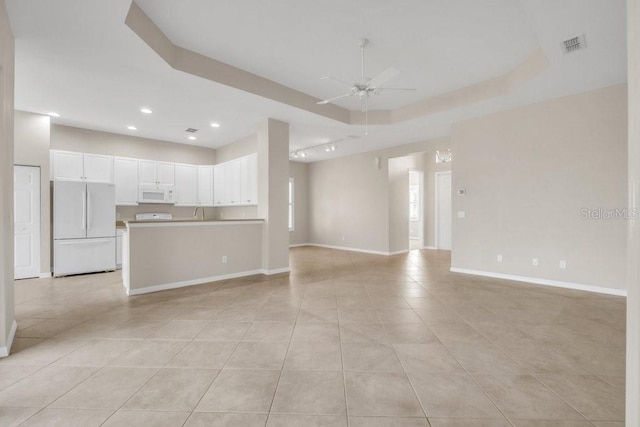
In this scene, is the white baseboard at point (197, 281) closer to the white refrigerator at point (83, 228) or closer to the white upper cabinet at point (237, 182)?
the white upper cabinet at point (237, 182)

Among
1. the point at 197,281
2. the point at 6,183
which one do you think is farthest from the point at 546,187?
the point at 6,183

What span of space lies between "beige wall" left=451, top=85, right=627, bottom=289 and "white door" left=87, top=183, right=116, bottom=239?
6558 millimetres

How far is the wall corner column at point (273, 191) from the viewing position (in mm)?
4984

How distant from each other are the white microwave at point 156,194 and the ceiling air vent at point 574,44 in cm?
715

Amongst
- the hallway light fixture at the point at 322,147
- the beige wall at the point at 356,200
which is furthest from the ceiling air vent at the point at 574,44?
the hallway light fixture at the point at 322,147

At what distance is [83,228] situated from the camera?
202 inches

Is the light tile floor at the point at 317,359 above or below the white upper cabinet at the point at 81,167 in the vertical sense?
below

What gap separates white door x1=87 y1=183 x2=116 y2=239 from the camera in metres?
5.18

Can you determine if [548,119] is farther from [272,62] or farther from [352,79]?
[272,62]

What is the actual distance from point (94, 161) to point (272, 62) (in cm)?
455

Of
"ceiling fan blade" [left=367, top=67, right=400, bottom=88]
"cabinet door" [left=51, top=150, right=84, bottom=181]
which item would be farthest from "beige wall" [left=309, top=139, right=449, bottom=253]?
"cabinet door" [left=51, top=150, right=84, bottom=181]

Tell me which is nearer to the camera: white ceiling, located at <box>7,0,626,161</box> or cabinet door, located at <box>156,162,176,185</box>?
white ceiling, located at <box>7,0,626,161</box>

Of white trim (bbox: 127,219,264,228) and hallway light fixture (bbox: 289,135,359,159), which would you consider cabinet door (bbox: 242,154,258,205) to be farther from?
hallway light fixture (bbox: 289,135,359,159)

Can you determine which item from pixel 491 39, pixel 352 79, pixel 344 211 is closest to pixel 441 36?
pixel 491 39
